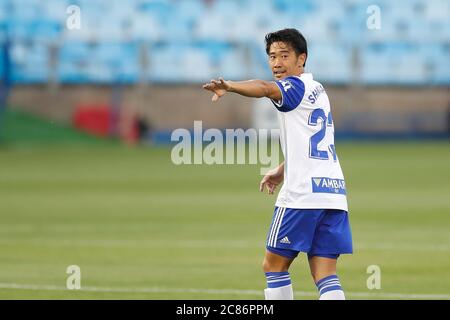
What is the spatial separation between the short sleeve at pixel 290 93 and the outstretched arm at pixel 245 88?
45mm

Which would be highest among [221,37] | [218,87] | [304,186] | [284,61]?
[221,37]

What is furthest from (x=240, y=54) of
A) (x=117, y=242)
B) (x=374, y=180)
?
(x=117, y=242)

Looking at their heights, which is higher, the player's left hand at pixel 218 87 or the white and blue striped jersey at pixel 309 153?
the player's left hand at pixel 218 87

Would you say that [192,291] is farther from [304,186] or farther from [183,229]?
[183,229]

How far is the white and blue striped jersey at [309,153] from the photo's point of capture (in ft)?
26.6

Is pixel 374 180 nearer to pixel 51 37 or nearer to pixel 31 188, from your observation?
pixel 31 188

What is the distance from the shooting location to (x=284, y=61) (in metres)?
8.16

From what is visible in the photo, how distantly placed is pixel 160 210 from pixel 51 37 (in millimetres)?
22918

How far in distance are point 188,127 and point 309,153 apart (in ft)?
109

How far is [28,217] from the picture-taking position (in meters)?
18.7

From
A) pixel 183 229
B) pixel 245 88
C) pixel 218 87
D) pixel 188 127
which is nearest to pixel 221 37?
pixel 188 127

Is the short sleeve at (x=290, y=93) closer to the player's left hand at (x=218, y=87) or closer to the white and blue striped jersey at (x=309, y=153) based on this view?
the white and blue striped jersey at (x=309, y=153)

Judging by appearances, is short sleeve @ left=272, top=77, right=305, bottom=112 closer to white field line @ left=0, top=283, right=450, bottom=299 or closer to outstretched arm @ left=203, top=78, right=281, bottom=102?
outstretched arm @ left=203, top=78, right=281, bottom=102

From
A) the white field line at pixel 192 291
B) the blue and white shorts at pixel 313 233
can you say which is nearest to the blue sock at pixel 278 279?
the blue and white shorts at pixel 313 233
